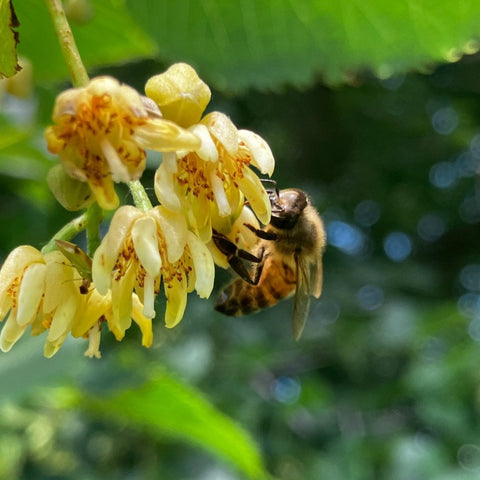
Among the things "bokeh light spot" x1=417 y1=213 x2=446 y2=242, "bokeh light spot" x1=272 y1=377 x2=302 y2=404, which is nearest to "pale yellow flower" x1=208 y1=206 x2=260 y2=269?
"bokeh light spot" x1=272 y1=377 x2=302 y2=404

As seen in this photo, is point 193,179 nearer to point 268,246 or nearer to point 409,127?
point 268,246

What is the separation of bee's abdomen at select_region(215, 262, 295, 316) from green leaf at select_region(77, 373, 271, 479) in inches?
21.5

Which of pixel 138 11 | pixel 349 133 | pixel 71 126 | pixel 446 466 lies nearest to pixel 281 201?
pixel 138 11

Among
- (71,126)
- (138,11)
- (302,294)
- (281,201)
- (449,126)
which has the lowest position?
(449,126)

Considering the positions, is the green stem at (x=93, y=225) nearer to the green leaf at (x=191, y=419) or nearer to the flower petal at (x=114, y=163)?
the flower petal at (x=114, y=163)

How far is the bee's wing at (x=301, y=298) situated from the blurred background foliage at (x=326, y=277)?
383 mm

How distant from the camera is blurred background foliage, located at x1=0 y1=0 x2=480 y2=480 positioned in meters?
1.54

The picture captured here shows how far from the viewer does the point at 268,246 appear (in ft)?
4.88

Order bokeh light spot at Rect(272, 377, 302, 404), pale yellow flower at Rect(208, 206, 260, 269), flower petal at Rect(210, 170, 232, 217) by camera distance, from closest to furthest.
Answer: flower petal at Rect(210, 170, 232, 217)
pale yellow flower at Rect(208, 206, 260, 269)
bokeh light spot at Rect(272, 377, 302, 404)

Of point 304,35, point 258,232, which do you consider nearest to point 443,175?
point 304,35

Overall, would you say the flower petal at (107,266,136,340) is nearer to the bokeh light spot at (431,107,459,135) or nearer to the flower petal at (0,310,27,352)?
the flower petal at (0,310,27,352)

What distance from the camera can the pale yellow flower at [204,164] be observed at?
2.58 ft

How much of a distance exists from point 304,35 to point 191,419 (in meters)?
0.94

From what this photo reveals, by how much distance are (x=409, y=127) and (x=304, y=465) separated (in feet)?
7.10
